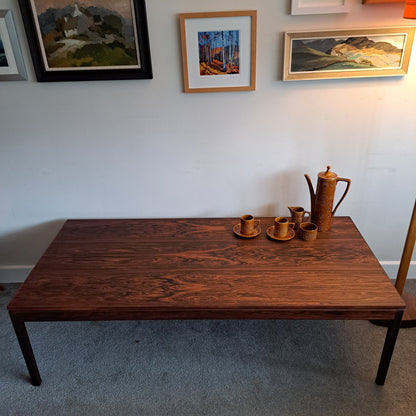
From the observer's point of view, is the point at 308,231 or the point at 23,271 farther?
the point at 23,271

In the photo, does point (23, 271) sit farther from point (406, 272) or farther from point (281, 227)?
point (406, 272)

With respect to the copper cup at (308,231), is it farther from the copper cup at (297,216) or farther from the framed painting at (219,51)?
the framed painting at (219,51)

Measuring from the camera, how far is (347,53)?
5.66 feet

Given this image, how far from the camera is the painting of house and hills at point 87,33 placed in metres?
1.68

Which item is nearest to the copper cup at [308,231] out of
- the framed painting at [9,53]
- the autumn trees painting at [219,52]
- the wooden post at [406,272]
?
the wooden post at [406,272]

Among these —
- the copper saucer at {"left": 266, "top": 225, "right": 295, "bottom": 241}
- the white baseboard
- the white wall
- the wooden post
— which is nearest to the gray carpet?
the wooden post

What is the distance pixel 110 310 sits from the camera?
1.49 meters

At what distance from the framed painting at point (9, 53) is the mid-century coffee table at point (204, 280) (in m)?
0.86

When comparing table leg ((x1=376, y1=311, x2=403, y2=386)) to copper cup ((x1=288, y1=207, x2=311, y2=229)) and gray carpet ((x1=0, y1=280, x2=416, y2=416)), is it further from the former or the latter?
copper cup ((x1=288, y1=207, x2=311, y2=229))

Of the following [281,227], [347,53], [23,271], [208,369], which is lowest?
[208,369]

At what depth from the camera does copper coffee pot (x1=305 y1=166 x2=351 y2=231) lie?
179 cm

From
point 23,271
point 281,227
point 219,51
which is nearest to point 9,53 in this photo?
point 219,51

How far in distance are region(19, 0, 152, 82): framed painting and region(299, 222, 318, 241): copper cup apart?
1081mm

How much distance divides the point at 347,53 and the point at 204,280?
1263 millimetres
